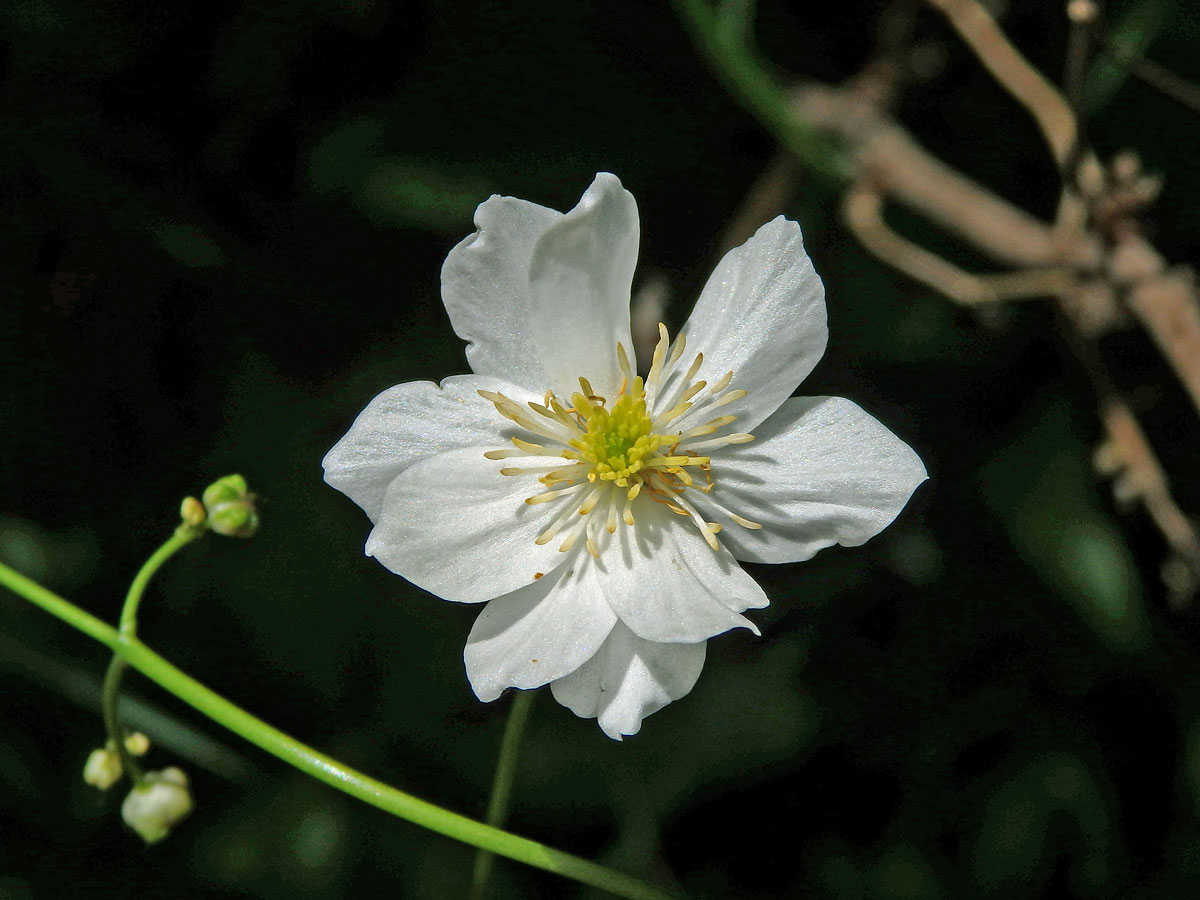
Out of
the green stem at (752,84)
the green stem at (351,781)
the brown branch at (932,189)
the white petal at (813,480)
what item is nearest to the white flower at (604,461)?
the white petal at (813,480)

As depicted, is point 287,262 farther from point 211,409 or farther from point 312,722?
point 312,722

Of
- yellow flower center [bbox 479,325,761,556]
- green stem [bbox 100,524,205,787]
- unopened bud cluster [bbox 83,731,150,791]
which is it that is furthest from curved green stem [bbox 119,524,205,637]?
yellow flower center [bbox 479,325,761,556]

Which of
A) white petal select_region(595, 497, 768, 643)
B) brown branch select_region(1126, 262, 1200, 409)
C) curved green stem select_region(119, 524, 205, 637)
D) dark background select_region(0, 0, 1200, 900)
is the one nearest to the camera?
white petal select_region(595, 497, 768, 643)

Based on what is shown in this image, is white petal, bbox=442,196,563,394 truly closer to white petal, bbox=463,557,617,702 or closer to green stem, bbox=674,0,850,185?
white petal, bbox=463,557,617,702

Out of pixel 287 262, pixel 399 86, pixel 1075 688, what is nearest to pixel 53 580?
pixel 287 262

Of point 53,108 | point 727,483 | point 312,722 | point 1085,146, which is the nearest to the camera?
point 727,483

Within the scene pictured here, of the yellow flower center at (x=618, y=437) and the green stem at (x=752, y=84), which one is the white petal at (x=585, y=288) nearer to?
the yellow flower center at (x=618, y=437)
